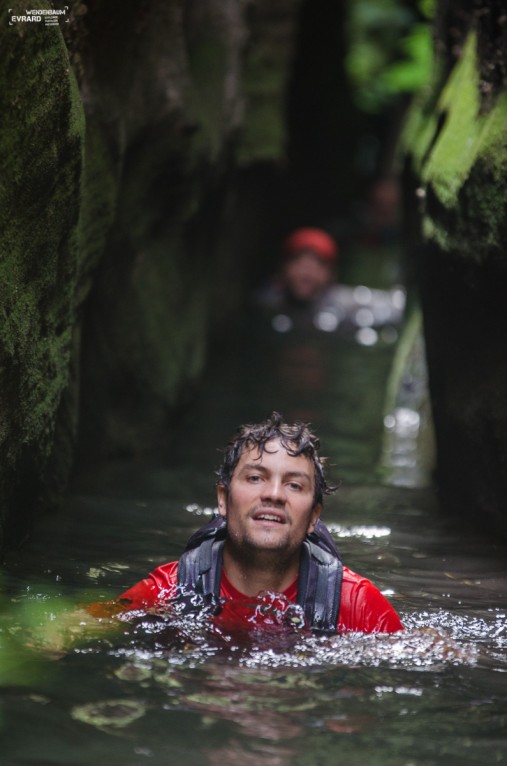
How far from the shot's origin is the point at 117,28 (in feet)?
21.1

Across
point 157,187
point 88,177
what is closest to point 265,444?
point 88,177

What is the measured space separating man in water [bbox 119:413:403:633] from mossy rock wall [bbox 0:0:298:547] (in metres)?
0.97

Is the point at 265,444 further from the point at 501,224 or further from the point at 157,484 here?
the point at 157,484

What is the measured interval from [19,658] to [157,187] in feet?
15.0

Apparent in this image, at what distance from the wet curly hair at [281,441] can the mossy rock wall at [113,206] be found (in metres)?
Result: 0.95

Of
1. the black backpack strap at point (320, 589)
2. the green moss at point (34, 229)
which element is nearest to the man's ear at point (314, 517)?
the black backpack strap at point (320, 589)

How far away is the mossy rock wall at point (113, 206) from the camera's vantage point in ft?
15.6

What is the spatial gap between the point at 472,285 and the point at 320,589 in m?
2.16

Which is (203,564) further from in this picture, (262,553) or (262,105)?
(262,105)

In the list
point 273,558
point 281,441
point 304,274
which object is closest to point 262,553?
point 273,558

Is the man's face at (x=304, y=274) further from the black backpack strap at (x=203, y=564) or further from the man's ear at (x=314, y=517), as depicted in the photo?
the black backpack strap at (x=203, y=564)

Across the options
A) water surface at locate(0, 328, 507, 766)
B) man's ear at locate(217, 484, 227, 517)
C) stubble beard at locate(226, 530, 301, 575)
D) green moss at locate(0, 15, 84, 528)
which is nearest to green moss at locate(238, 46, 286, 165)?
water surface at locate(0, 328, 507, 766)

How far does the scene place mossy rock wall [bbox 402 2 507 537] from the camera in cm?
563

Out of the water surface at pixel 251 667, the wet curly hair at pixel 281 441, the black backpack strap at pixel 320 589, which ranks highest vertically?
the wet curly hair at pixel 281 441
